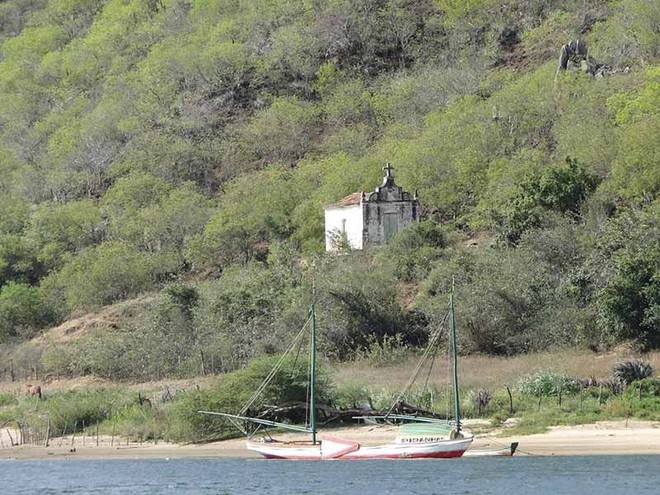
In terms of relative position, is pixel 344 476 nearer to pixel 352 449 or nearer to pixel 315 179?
pixel 352 449

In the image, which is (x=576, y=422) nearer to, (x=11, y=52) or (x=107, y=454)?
(x=107, y=454)

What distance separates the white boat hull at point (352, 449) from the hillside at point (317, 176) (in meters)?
14.7

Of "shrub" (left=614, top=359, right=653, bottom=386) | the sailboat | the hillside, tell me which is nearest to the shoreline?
the sailboat

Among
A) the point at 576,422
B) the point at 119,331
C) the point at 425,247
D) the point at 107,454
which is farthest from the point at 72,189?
the point at 576,422

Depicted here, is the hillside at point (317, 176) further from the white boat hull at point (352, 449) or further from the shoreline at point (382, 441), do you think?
the white boat hull at point (352, 449)

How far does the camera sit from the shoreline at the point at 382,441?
43688 millimetres

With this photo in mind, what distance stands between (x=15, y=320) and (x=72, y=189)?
29.5 meters

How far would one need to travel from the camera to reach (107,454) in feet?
164

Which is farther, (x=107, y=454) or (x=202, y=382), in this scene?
(x=202, y=382)

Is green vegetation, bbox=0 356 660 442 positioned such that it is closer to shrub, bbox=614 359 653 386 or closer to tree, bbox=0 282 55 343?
shrub, bbox=614 359 653 386

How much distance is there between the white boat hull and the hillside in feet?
48.2

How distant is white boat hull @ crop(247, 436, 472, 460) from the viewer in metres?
43.6

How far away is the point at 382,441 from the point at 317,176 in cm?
5206

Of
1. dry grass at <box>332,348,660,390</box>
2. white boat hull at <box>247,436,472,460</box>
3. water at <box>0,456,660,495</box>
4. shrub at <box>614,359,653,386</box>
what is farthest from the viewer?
dry grass at <box>332,348,660,390</box>
